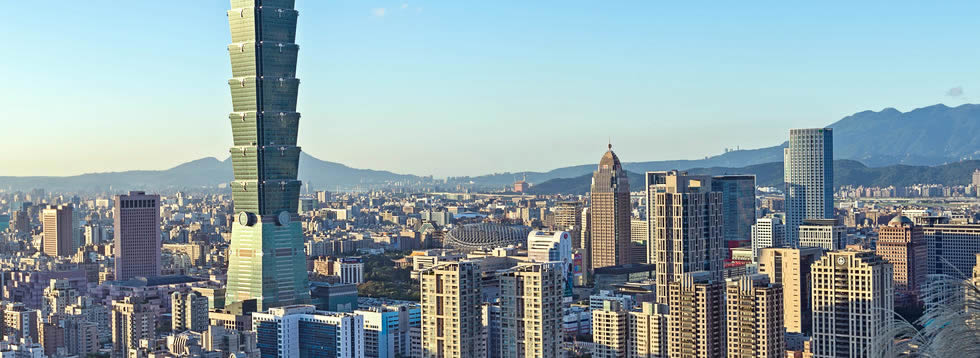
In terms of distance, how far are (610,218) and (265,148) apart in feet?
73.0

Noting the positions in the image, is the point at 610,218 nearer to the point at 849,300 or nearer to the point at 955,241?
the point at 955,241

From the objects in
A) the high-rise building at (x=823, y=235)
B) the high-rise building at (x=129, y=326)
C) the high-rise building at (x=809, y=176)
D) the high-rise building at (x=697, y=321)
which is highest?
the high-rise building at (x=809, y=176)

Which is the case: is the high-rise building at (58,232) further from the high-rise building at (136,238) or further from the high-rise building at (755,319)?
the high-rise building at (755,319)

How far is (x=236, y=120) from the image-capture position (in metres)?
42.3

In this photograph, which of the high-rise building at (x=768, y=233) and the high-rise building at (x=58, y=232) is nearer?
the high-rise building at (x=768, y=233)

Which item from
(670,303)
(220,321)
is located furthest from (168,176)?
(670,303)

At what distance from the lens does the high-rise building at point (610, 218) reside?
5816 cm

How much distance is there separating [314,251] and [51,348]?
3411 cm

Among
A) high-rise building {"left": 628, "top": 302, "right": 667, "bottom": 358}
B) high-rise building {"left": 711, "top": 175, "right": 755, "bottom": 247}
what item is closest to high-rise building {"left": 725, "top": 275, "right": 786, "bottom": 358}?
high-rise building {"left": 628, "top": 302, "right": 667, "bottom": 358}

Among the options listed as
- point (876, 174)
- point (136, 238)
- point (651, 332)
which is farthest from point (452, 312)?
point (876, 174)

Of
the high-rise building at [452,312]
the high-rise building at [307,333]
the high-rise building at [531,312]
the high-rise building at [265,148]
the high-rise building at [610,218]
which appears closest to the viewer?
the high-rise building at [531,312]

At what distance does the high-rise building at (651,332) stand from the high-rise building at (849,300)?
168 inches

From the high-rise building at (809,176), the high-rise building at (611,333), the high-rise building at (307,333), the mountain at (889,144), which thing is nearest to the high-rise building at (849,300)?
the high-rise building at (611,333)

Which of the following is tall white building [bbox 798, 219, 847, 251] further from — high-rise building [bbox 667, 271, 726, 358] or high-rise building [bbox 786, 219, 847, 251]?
high-rise building [bbox 667, 271, 726, 358]
